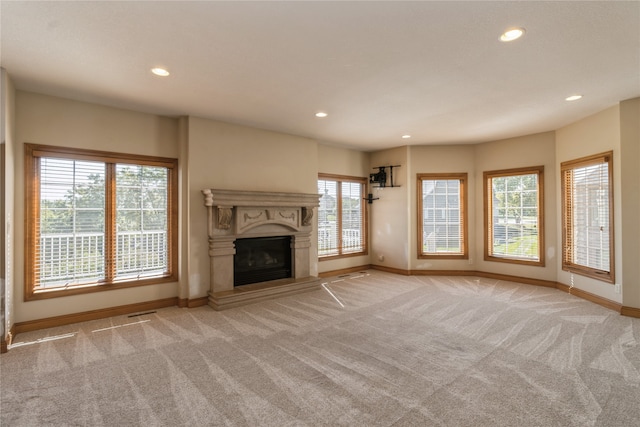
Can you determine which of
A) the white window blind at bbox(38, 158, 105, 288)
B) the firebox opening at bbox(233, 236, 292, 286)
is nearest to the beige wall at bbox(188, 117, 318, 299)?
the firebox opening at bbox(233, 236, 292, 286)

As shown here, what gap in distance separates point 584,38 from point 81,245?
566cm

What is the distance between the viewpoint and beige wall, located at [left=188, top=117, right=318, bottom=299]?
463cm

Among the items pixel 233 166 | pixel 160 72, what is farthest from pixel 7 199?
pixel 233 166

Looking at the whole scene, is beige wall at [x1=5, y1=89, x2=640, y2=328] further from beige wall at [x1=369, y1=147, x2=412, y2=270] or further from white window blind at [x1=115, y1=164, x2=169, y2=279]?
white window blind at [x1=115, y1=164, x2=169, y2=279]

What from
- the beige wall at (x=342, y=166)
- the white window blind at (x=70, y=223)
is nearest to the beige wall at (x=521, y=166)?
the beige wall at (x=342, y=166)

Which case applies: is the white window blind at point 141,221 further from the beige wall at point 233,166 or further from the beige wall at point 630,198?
the beige wall at point 630,198

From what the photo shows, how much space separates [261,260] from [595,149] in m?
5.33

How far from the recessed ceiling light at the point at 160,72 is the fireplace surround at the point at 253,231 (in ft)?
5.64

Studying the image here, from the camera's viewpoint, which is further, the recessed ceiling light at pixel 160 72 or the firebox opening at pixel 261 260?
the firebox opening at pixel 261 260

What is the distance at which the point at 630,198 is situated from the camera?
160 inches

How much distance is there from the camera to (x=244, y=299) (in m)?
4.66

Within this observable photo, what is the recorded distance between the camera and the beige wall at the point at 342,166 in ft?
21.9

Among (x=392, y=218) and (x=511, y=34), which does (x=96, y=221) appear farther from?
(x=392, y=218)

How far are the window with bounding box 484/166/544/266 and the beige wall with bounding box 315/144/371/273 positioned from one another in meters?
2.54
